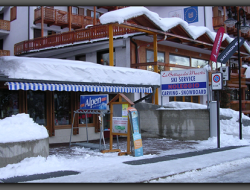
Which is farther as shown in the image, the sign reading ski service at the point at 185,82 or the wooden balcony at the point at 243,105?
the wooden balcony at the point at 243,105

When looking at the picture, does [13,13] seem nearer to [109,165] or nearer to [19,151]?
[19,151]

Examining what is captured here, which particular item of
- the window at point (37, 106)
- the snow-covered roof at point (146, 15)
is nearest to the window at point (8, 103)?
the window at point (37, 106)

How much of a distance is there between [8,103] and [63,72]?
284cm

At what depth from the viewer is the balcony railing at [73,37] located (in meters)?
18.7

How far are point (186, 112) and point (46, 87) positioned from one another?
6903 millimetres

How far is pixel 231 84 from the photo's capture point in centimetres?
2328

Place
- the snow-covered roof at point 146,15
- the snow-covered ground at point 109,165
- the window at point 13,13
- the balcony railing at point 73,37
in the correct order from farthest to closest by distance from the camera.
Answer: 1. the window at point 13,13
2. the balcony railing at point 73,37
3. the snow-covered roof at point 146,15
4. the snow-covered ground at point 109,165

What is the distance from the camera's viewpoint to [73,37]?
20.5 metres

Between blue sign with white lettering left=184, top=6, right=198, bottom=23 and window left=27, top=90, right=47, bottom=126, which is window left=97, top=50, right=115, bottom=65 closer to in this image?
window left=27, top=90, right=47, bottom=126

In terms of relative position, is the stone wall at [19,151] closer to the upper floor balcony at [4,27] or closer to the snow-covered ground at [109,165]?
the snow-covered ground at [109,165]

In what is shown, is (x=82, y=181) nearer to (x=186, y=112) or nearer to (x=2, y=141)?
(x=2, y=141)

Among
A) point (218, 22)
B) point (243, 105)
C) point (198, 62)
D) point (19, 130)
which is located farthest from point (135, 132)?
point (218, 22)

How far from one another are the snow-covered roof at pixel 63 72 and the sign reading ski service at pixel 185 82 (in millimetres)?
1285

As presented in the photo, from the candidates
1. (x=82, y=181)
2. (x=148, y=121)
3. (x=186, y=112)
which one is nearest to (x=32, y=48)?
(x=148, y=121)
